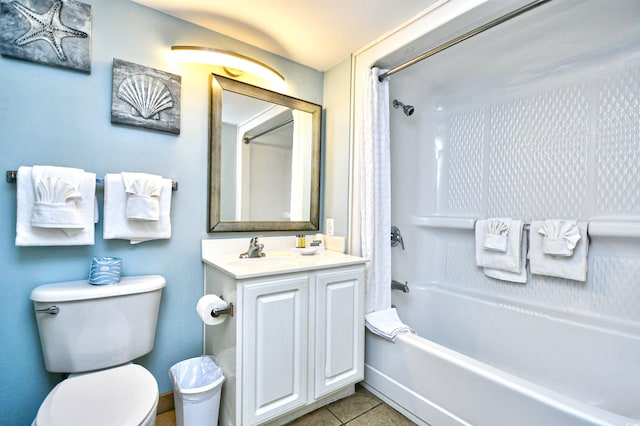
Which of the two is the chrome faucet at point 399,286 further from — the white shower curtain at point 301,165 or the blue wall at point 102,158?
the blue wall at point 102,158

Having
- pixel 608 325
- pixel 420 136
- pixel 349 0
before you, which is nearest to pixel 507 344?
pixel 608 325

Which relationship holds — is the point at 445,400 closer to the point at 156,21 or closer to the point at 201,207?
the point at 201,207

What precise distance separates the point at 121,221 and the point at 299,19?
144 centimetres

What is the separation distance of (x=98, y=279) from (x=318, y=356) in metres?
1.11

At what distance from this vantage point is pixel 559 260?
1669 mm

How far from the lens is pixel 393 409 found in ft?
5.26

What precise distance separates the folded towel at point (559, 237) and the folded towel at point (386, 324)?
96 centimetres

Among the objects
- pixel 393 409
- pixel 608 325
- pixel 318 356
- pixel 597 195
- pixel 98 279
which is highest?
pixel 597 195

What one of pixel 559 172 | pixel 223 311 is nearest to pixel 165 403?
pixel 223 311

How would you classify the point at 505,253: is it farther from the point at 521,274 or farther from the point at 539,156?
the point at 539,156

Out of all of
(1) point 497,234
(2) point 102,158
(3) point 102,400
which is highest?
(2) point 102,158

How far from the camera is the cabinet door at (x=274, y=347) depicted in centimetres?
127

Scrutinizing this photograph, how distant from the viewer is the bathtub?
43.8 inches

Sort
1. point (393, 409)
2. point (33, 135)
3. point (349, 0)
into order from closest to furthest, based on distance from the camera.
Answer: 1. point (33, 135)
2. point (349, 0)
3. point (393, 409)
